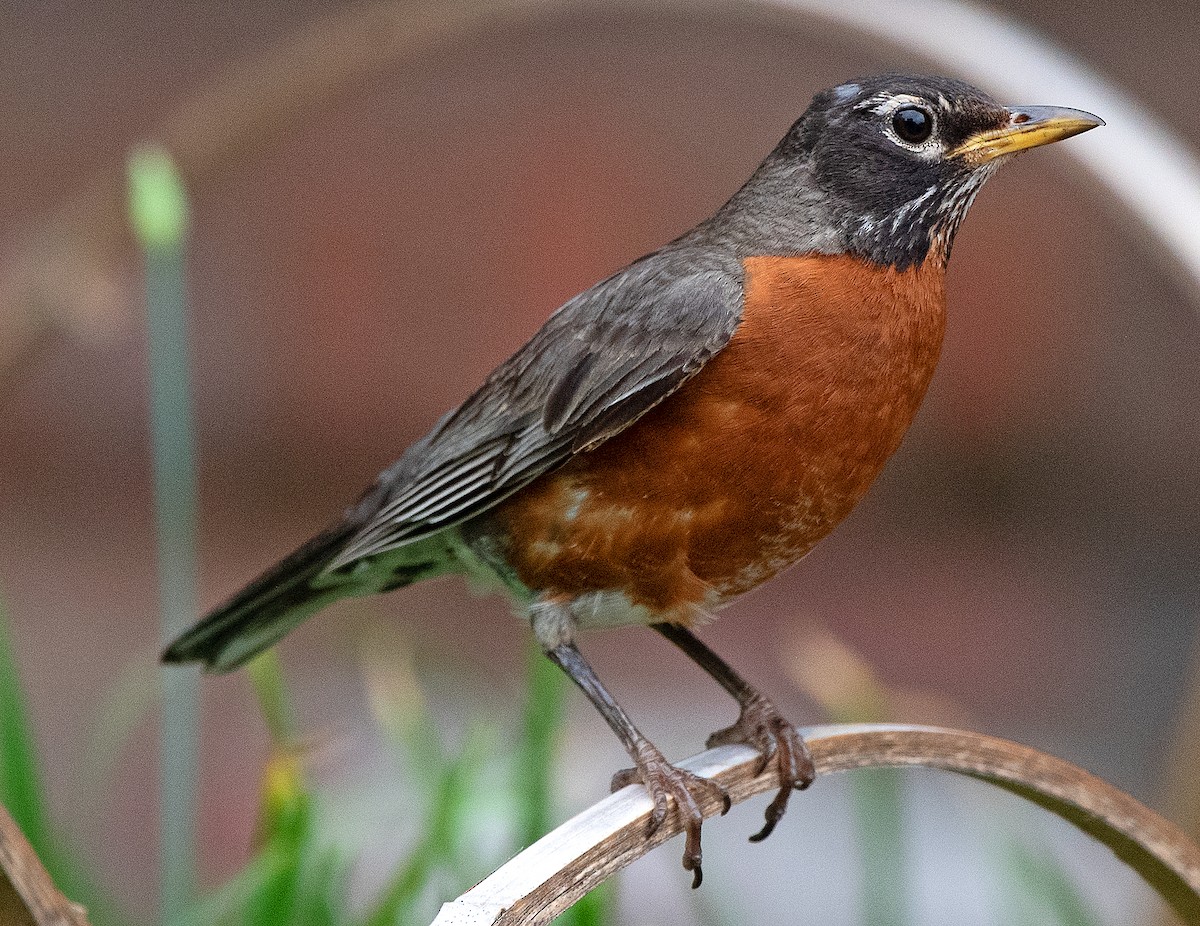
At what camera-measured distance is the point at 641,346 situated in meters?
1.96

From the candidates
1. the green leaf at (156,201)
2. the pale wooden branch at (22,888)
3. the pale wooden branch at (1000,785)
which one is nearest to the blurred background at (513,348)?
the green leaf at (156,201)

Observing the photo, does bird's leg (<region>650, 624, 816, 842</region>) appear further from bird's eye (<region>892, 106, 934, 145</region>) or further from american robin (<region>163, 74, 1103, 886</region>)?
bird's eye (<region>892, 106, 934, 145</region>)

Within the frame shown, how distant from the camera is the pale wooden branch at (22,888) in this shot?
4.05ft

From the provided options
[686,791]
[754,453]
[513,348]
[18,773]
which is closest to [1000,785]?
[686,791]

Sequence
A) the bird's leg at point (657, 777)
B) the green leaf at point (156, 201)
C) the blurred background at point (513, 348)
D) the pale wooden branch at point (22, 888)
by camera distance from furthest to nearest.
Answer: the blurred background at point (513, 348), the green leaf at point (156, 201), the bird's leg at point (657, 777), the pale wooden branch at point (22, 888)

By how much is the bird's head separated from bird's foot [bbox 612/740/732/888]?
0.73 metres

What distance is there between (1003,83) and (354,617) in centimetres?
190

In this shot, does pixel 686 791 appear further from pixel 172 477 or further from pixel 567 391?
pixel 172 477

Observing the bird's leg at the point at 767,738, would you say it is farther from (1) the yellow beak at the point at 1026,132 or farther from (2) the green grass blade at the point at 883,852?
(1) the yellow beak at the point at 1026,132

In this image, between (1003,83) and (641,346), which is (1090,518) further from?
(641,346)

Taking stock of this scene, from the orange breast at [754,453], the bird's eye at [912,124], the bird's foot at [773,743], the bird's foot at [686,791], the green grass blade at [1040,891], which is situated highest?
the bird's eye at [912,124]

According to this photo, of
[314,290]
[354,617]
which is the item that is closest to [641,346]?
[354,617]

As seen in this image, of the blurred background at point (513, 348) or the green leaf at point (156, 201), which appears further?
the blurred background at point (513, 348)

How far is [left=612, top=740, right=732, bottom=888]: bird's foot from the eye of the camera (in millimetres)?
1757
